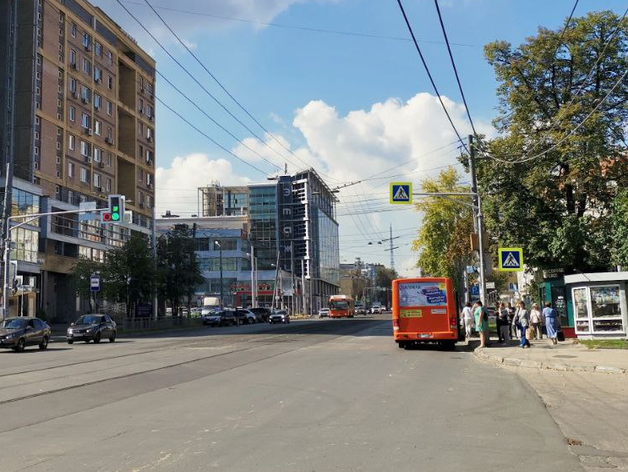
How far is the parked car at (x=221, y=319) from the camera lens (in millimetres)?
60219

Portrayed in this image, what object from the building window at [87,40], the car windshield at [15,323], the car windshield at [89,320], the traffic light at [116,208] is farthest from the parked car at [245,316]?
the car windshield at [15,323]

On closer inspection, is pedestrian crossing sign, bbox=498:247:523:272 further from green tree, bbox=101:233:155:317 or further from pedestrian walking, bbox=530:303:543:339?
green tree, bbox=101:233:155:317

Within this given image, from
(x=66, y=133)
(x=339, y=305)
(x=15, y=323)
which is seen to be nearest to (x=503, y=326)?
(x=15, y=323)

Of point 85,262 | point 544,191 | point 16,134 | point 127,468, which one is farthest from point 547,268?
point 16,134

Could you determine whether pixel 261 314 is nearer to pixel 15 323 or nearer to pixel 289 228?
pixel 15 323

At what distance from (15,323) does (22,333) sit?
791 mm

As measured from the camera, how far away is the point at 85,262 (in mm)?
50719

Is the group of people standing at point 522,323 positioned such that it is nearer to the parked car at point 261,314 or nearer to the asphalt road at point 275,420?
the asphalt road at point 275,420

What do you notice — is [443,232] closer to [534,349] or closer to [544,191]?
[544,191]

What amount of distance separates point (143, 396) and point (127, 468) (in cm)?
556

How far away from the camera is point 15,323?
26391mm

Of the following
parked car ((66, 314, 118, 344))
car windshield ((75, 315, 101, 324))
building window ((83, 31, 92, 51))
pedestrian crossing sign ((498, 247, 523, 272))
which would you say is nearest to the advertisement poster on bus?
pedestrian crossing sign ((498, 247, 523, 272))

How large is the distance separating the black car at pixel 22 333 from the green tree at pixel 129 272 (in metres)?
22.6

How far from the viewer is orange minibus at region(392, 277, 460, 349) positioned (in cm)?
2403
